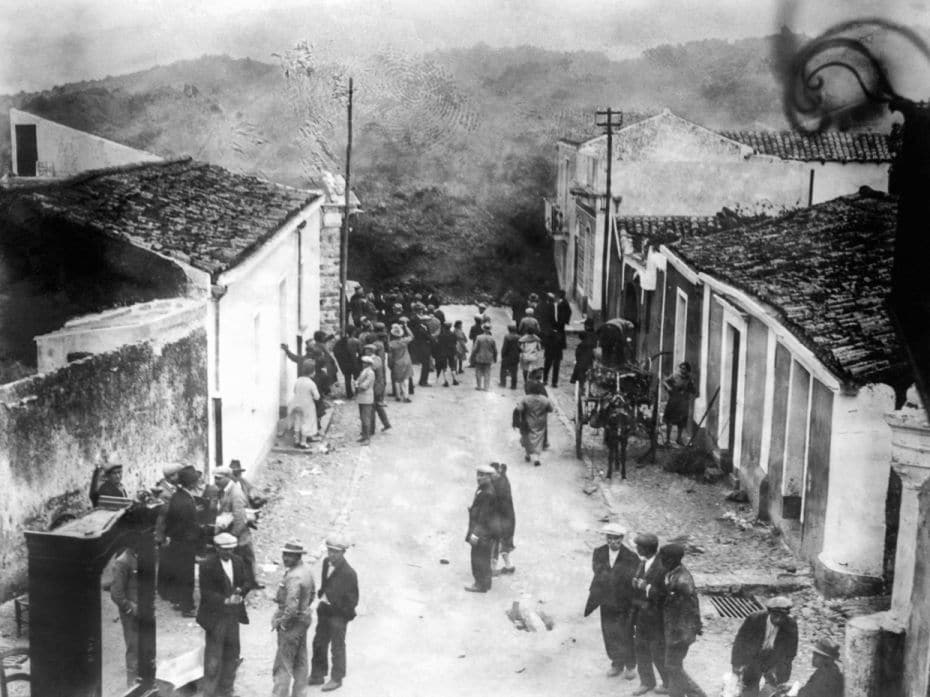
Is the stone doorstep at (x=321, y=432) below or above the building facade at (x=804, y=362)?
below


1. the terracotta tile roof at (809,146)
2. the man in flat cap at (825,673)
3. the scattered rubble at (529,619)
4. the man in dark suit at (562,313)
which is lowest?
the scattered rubble at (529,619)

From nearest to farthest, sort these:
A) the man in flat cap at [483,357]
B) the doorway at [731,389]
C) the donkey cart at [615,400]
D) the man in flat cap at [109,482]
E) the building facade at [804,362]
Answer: the man in flat cap at [109,482]
the building facade at [804,362]
the doorway at [731,389]
the donkey cart at [615,400]
the man in flat cap at [483,357]

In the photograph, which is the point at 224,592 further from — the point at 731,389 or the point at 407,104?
the point at 731,389

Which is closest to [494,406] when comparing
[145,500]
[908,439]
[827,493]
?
[827,493]

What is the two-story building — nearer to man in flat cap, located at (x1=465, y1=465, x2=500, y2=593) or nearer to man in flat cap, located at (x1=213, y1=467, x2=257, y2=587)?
man in flat cap, located at (x1=465, y1=465, x2=500, y2=593)

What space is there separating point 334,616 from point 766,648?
10.6 feet

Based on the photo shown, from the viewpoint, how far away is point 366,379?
583 inches

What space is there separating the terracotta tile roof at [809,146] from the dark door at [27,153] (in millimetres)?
7663

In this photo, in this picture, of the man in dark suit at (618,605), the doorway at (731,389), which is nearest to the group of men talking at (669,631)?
the man in dark suit at (618,605)

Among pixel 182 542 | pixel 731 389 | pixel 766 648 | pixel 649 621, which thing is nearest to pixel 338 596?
pixel 182 542

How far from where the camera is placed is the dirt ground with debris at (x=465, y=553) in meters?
8.91

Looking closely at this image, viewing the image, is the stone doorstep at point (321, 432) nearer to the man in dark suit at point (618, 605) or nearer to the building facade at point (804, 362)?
the building facade at point (804, 362)

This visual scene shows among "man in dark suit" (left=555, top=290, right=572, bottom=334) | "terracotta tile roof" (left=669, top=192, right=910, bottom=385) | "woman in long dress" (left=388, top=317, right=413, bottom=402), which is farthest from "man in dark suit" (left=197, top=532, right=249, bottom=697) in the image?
"man in dark suit" (left=555, top=290, right=572, bottom=334)

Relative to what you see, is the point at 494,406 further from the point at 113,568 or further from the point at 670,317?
the point at 113,568
